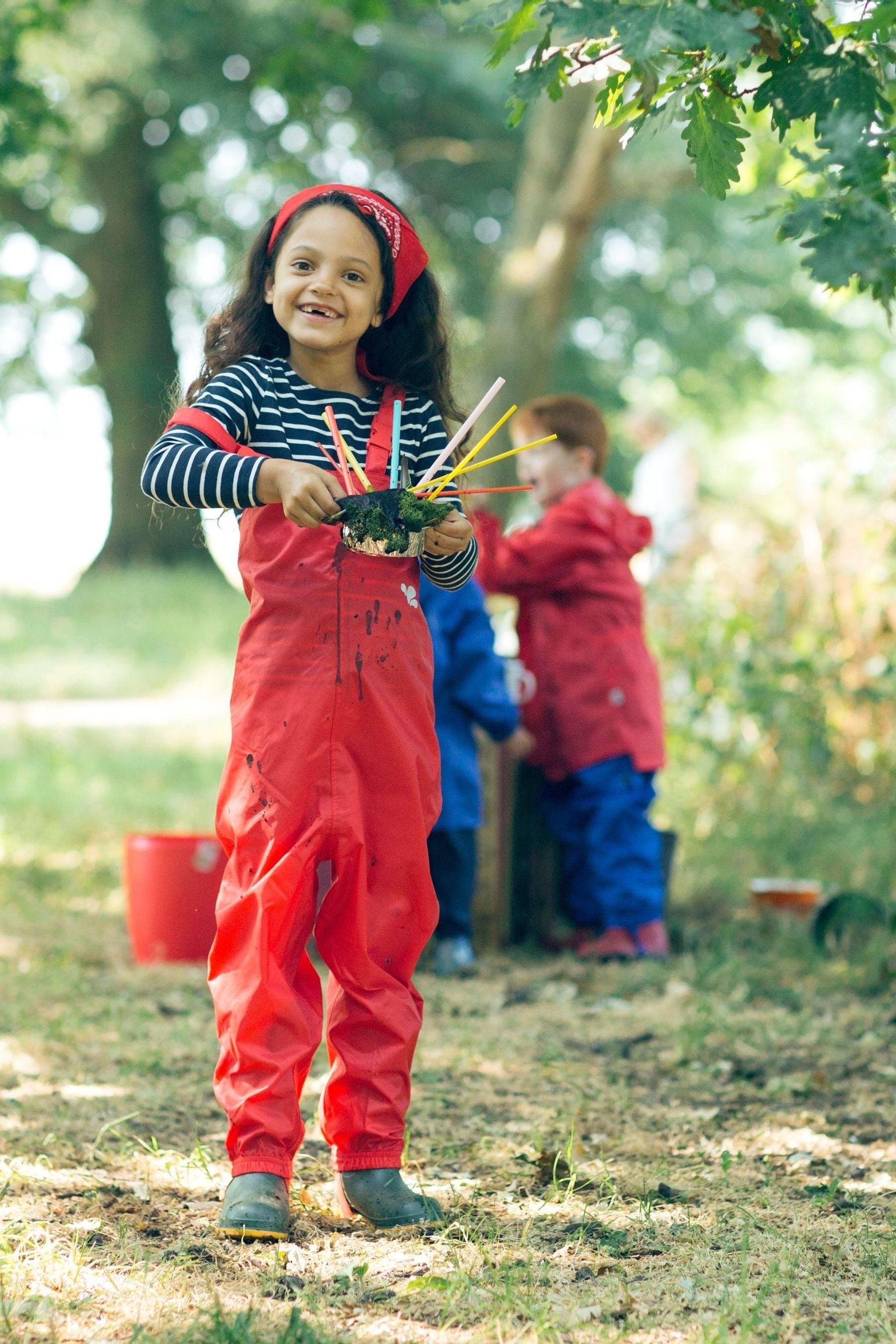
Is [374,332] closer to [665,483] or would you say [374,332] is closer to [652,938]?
[652,938]

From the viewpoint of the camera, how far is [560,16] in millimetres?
2115

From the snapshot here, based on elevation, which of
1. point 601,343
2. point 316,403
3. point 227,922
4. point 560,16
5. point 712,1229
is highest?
point 601,343

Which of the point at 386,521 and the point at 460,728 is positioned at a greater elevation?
the point at 386,521

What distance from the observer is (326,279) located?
2.43 metres

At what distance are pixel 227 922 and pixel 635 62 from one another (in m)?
1.48

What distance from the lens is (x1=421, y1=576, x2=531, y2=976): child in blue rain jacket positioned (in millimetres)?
4410

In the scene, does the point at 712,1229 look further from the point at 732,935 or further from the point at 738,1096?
the point at 732,935

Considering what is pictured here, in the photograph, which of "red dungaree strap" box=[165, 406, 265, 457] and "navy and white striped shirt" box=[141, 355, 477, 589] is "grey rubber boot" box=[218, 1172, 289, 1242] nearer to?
"navy and white striped shirt" box=[141, 355, 477, 589]

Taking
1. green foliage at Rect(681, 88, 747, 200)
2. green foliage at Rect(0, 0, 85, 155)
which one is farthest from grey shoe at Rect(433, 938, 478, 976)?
green foliage at Rect(0, 0, 85, 155)

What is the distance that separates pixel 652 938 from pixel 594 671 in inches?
34.6

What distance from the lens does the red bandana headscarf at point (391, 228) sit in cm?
250

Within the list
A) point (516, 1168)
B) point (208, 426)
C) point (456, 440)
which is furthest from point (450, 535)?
point (516, 1168)

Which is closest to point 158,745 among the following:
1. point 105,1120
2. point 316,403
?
point 105,1120

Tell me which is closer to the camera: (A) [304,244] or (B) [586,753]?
(A) [304,244]
